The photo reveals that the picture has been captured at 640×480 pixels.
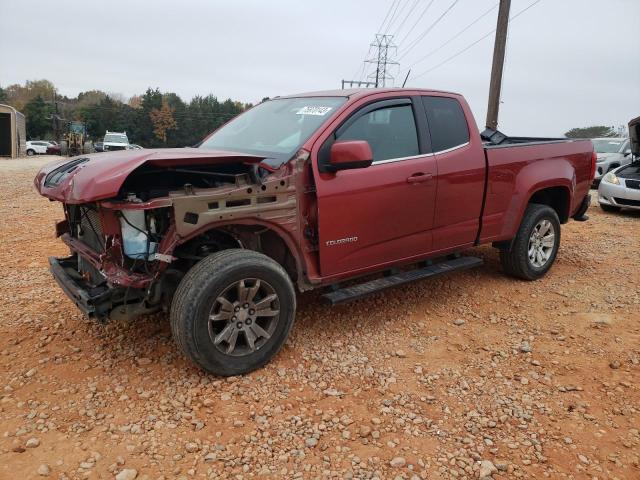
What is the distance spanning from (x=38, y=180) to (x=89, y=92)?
11315 cm

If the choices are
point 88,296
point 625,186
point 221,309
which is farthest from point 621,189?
point 88,296

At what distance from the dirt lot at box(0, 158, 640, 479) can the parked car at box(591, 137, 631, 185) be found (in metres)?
11.1

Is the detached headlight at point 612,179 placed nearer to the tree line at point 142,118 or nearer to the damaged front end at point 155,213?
the damaged front end at point 155,213

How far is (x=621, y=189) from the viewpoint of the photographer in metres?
9.82

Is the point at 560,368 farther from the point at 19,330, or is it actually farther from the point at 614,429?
the point at 19,330

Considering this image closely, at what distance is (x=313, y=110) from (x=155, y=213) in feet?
5.05

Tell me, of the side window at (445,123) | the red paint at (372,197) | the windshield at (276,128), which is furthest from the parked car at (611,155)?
the windshield at (276,128)

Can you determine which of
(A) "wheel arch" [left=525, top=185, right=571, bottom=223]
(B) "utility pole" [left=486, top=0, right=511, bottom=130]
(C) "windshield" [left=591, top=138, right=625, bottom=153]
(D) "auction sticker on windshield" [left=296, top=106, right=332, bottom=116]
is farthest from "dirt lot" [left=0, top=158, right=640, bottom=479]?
(C) "windshield" [left=591, top=138, right=625, bottom=153]

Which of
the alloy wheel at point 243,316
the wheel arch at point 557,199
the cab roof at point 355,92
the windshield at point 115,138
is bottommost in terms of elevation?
the alloy wheel at point 243,316

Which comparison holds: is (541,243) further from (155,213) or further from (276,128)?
(155,213)

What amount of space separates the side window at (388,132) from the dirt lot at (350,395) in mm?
1448

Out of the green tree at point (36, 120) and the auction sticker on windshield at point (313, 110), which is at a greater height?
the green tree at point (36, 120)

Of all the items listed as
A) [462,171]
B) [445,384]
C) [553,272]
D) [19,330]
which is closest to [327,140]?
[462,171]

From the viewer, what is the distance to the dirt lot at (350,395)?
2473mm
